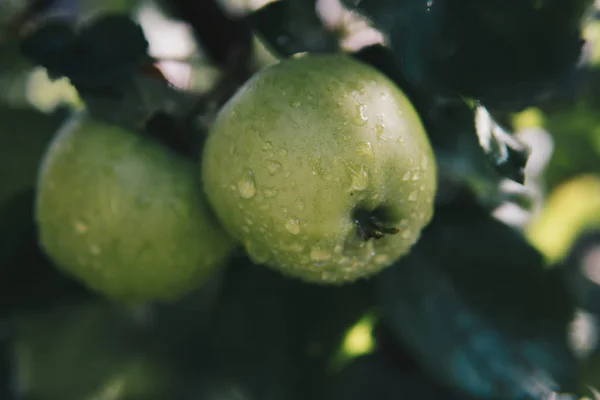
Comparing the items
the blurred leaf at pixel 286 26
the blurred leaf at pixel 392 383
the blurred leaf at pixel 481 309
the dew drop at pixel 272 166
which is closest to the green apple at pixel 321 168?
the dew drop at pixel 272 166

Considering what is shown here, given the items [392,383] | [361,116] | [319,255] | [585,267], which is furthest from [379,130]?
[585,267]

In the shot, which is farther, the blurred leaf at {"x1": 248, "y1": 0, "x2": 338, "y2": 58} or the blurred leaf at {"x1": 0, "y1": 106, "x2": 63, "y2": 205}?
the blurred leaf at {"x1": 0, "y1": 106, "x2": 63, "y2": 205}

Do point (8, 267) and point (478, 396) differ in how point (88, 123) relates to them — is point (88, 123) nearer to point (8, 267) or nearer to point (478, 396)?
point (8, 267)

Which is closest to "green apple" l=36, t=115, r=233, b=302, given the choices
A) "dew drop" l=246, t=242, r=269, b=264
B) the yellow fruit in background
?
"dew drop" l=246, t=242, r=269, b=264

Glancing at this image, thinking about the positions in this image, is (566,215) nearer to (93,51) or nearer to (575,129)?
(575,129)

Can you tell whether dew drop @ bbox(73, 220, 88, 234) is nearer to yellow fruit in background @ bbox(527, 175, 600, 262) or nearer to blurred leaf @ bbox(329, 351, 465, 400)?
blurred leaf @ bbox(329, 351, 465, 400)

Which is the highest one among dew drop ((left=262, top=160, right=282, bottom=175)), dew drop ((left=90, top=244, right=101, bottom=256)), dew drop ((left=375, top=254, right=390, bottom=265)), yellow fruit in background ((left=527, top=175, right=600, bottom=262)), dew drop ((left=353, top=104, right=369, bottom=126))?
dew drop ((left=353, top=104, right=369, bottom=126))

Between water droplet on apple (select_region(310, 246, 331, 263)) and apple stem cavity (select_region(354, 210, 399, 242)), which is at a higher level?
apple stem cavity (select_region(354, 210, 399, 242))

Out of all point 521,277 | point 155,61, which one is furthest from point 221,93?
point 521,277
